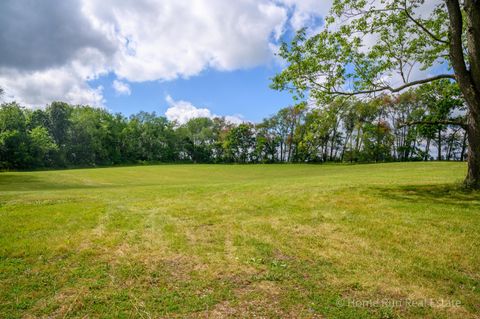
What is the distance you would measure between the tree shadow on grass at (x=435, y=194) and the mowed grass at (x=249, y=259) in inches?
4.7

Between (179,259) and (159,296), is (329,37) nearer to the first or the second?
(179,259)

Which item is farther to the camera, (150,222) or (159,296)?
(150,222)

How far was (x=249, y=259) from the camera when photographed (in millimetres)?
6379

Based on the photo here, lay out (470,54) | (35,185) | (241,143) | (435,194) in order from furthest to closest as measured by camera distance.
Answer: (241,143) < (35,185) < (435,194) < (470,54)

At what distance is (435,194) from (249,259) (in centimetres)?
881

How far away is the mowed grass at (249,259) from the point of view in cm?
466

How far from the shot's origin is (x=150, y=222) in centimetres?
925

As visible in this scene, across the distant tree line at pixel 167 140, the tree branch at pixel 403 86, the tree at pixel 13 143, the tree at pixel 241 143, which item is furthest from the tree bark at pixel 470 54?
the tree at pixel 241 143

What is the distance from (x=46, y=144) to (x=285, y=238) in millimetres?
66416

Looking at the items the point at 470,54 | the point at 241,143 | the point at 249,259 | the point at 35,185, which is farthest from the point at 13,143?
the point at 470,54

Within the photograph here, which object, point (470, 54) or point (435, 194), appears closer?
point (470, 54)

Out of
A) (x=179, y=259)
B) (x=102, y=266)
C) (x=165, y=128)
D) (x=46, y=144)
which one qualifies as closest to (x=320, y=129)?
(x=179, y=259)

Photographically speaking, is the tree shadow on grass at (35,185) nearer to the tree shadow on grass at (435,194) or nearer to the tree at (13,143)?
the tree shadow on grass at (435,194)

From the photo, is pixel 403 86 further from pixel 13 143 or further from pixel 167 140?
pixel 167 140
